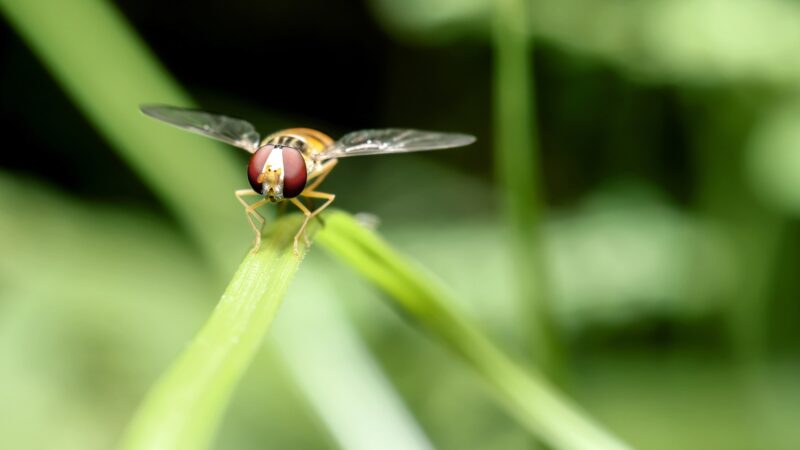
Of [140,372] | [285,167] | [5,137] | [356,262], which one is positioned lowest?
[356,262]

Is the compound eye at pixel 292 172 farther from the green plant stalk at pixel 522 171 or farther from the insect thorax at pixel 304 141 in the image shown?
the green plant stalk at pixel 522 171

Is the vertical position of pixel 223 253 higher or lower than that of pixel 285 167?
higher

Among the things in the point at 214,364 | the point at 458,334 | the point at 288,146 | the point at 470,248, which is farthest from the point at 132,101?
the point at 214,364

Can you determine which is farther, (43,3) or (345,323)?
(43,3)

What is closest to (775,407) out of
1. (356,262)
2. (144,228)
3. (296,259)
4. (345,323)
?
(345,323)

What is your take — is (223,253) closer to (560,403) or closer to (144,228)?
(144,228)

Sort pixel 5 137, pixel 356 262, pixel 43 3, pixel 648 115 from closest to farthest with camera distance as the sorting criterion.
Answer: pixel 356 262 < pixel 43 3 < pixel 648 115 < pixel 5 137

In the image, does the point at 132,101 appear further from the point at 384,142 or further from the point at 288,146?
the point at 288,146

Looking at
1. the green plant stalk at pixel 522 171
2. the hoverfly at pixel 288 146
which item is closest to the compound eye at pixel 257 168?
the hoverfly at pixel 288 146

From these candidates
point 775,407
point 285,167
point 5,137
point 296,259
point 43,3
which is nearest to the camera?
point 296,259
